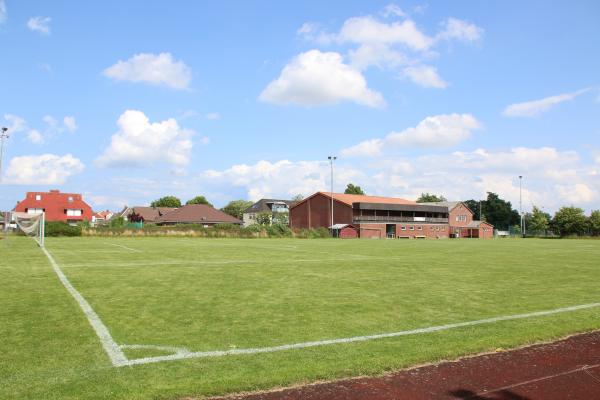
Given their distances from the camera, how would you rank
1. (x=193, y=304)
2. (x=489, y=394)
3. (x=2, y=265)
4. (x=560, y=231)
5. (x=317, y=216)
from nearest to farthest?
(x=489, y=394) → (x=193, y=304) → (x=2, y=265) → (x=317, y=216) → (x=560, y=231)

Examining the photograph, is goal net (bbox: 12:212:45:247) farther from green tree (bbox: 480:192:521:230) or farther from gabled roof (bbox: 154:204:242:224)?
green tree (bbox: 480:192:521:230)

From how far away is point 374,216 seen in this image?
84188mm

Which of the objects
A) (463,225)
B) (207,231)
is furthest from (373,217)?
(207,231)

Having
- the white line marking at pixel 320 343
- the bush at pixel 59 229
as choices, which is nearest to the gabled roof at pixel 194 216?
the bush at pixel 59 229

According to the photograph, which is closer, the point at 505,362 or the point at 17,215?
the point at 505,362

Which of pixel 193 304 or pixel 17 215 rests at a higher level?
pixel 17 215

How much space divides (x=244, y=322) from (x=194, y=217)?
287 feet

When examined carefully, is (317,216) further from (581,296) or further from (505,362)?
(505,362)

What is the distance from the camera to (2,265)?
17.1 metres

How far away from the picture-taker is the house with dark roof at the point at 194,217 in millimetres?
91875

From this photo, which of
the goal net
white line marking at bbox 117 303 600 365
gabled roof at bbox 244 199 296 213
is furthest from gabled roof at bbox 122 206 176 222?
white line marking at bbox 117 303 600 365

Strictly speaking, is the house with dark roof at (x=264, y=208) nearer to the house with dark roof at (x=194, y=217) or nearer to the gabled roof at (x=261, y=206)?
the gabled roof at (x=261, y=206)

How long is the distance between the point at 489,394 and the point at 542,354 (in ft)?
6.66

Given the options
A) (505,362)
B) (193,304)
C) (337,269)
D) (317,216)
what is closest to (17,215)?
(337,269)
